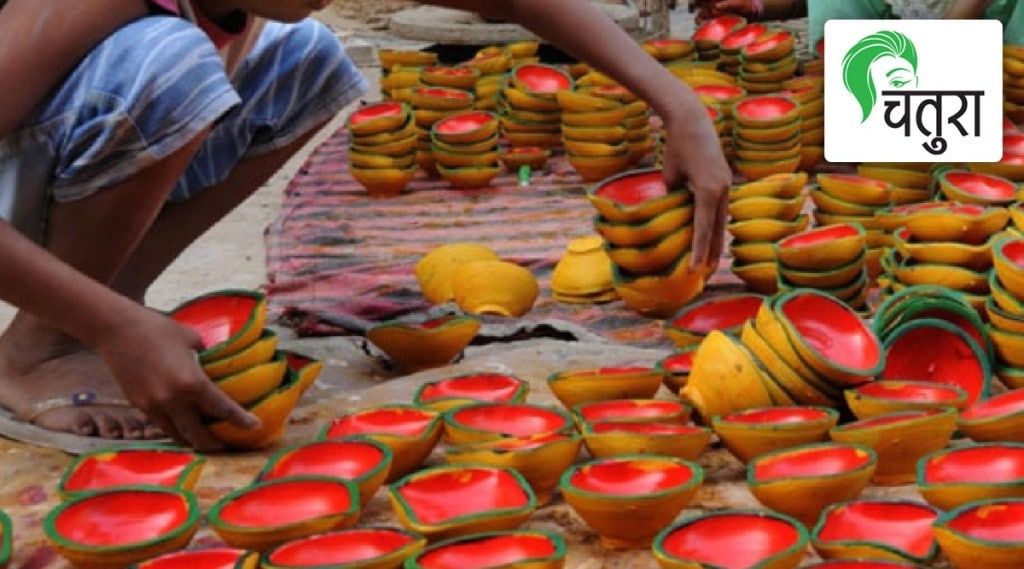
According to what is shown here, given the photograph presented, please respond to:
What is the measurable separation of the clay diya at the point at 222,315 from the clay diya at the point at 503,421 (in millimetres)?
306

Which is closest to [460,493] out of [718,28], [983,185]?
[983,185]

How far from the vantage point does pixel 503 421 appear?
192cm

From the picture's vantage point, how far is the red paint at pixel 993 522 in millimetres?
1507

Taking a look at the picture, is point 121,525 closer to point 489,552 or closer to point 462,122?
point 489,552

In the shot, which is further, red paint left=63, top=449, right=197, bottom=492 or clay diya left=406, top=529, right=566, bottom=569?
red paint left=63, top=449, right=197, bottom=492

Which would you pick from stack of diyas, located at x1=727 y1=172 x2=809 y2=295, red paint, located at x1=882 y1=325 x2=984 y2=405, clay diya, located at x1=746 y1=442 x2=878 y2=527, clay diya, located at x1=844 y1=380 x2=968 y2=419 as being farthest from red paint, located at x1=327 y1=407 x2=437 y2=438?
stack of diyas, located at x1=727 y1=172 x2=809 y2=295

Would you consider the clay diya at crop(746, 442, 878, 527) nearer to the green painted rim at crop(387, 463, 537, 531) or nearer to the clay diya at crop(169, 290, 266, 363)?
the green painted rim at crop(387, 463, 537, 531)

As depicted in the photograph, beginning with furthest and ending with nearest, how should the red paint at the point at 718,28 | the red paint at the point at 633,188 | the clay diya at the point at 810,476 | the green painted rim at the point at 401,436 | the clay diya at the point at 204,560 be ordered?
1. the red paint at the point at 718,28
2. the red paint at the point at 633,188
3. the green painted rim at the point at 401,436
4. the clay diya at the point at 810,476
5. the clay diya at the point at 204,560

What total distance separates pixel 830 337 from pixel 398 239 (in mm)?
1439

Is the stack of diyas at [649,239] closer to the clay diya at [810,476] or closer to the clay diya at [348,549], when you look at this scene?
the clay diya at [810,476]

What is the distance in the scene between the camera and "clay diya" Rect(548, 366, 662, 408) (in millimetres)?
2027

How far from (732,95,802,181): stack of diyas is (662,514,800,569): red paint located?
6.19 feet

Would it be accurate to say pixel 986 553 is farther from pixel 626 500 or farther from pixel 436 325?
pixel 436 325

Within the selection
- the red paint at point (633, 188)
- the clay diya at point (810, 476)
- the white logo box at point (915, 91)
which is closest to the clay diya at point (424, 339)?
the red paint at point (633, 188)
